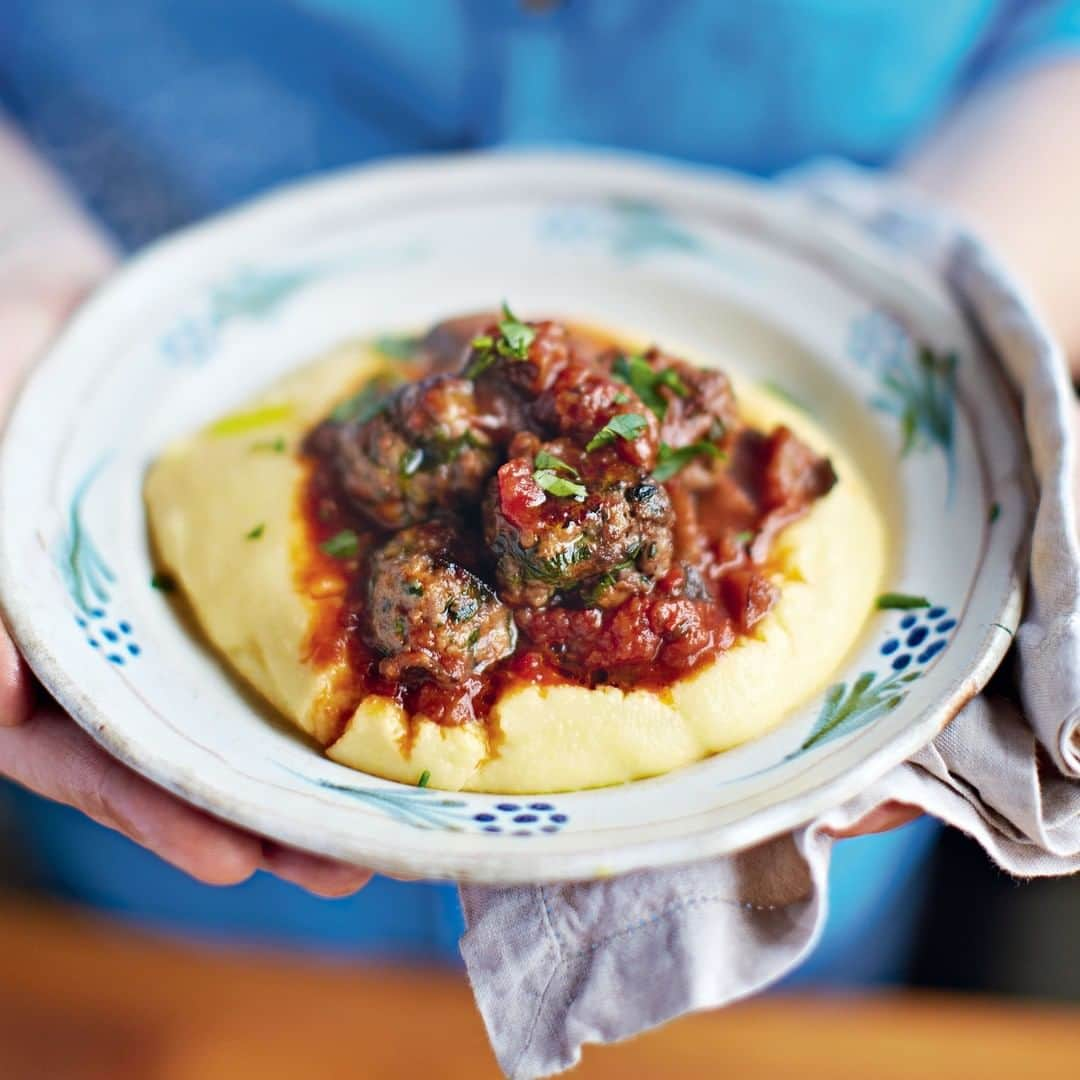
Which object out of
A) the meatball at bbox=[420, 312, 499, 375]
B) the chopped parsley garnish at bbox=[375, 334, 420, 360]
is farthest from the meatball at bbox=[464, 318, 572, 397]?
the chopped parsley garnish at bbox=[375, 334, 420, 360]

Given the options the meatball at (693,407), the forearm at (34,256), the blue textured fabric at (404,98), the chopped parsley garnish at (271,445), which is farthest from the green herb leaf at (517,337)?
the blue textured fabric at (404,98)

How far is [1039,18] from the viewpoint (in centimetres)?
543

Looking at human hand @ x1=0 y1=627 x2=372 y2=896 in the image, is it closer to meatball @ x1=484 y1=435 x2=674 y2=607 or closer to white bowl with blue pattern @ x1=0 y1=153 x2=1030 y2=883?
white bowl with blue pattern @ x1=0 y1=153 x2=1030 y2=883

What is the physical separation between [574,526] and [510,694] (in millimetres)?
507

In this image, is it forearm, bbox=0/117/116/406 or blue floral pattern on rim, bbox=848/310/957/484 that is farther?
forearm, bbox=0/117/116/406

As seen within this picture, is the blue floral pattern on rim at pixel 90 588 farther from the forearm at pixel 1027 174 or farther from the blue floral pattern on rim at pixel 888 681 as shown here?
the forearm at pixel 1027 174

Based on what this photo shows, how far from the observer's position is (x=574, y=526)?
124 inches

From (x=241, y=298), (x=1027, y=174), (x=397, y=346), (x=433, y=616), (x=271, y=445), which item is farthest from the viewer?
(x=1027, y=174)

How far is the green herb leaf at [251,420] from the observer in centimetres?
404

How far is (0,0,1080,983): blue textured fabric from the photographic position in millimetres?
4840

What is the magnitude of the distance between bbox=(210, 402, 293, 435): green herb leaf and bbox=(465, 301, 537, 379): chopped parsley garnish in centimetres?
83

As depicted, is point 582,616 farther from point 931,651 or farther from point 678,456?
point 931,651

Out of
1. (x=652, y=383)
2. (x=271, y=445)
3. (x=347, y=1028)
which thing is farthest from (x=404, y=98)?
(x=347, y=1028)

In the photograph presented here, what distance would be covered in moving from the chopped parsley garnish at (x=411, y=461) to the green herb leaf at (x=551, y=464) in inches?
16.6
